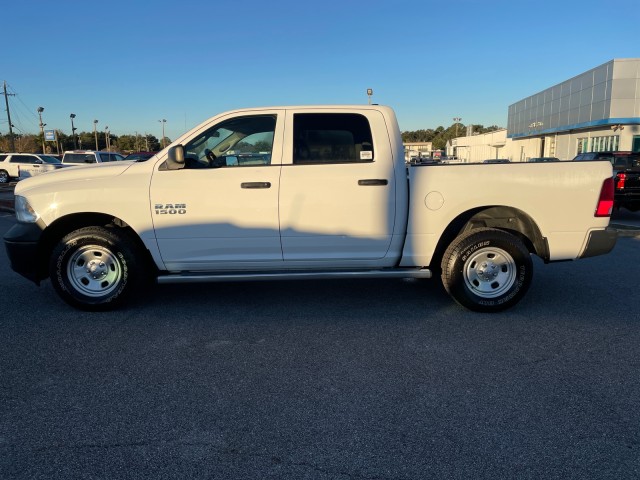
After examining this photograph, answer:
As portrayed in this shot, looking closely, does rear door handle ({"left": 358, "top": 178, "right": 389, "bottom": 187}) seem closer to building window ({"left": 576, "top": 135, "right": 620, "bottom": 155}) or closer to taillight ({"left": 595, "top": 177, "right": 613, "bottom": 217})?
taillight ({"left": 595, "top": 177, "right": 613, "bottom": 217})

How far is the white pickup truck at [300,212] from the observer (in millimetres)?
4785

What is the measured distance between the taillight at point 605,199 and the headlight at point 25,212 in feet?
18.4

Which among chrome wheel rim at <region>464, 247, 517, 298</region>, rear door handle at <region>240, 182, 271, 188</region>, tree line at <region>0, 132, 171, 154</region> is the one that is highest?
tree line at <region>0, 132, 171, 154</region>

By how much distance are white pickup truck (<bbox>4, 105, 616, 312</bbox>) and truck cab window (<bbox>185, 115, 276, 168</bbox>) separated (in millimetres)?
10

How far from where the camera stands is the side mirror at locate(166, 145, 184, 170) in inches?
184

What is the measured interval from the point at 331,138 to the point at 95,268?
9.11 ft

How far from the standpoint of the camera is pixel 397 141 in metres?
4.94

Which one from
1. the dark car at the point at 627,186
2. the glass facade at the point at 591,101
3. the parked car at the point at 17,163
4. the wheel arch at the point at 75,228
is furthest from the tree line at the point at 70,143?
the wheel arch at the point at 75,228

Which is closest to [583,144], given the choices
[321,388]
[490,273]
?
[490,273]

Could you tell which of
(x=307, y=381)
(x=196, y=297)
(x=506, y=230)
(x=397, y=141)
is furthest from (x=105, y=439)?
(x=506, y=230)

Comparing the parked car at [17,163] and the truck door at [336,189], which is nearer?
the truck door at [336,189]

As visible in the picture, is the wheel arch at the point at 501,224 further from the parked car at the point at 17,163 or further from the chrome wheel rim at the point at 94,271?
the parked car at the point at 17,163

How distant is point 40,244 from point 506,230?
4884 millimetres

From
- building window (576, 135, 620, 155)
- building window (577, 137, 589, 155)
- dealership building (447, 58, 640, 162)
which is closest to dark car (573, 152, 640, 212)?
dealership building (447, 58, 640, 162)
